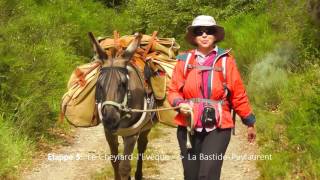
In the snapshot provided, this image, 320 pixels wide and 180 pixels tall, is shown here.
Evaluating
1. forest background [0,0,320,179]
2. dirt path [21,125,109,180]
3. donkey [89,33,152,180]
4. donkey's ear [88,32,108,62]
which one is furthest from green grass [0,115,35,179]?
donkey's ear [88,32,108,62]

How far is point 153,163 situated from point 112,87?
314 cm

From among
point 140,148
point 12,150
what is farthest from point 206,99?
point 12,150

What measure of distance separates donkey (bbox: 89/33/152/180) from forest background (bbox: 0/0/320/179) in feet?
6.36

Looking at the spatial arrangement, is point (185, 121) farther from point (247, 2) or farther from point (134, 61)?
point (247, 2)

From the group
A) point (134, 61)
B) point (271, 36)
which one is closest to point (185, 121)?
point (134, 61)

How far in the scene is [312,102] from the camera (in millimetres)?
7324

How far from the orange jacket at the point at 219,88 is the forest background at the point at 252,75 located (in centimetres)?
219

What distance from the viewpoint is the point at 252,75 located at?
37.6 ft

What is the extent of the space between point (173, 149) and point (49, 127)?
226 centimetres

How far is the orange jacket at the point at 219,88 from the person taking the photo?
13.8ft

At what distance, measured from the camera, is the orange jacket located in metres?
4.21

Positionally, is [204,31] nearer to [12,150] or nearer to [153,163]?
[153,163]

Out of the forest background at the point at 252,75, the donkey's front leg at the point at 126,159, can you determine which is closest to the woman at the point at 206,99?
the donkey's front leg at the point at 126,159

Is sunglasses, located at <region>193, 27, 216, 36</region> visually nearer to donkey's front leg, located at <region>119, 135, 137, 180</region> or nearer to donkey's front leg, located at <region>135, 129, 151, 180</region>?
donkey's front leg, located at <region>119, 135, 137, 180</region>
